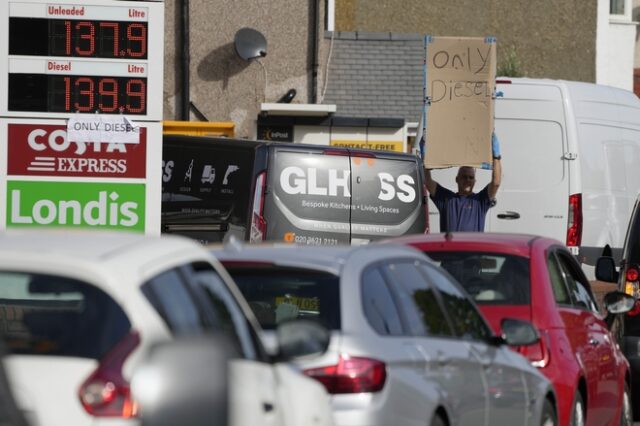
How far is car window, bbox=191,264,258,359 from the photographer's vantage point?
202 inches

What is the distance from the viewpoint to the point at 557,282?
32.3 ft

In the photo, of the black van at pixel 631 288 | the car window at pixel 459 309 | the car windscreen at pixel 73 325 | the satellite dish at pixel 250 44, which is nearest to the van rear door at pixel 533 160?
the black van at pixel 631 288

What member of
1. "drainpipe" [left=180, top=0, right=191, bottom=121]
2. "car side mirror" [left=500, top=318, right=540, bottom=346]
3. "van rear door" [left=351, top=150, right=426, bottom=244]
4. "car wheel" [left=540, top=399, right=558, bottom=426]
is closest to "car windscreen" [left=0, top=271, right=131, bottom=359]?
"car side mirror" [left=500, top=318, right=540, bottom=346]

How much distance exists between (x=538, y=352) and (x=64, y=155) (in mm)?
5837

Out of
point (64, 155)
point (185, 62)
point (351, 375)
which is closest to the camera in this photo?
point (351, 375)

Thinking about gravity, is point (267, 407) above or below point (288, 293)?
below

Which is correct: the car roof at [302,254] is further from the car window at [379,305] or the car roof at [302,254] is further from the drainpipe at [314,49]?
the drainpipe at [314,49]

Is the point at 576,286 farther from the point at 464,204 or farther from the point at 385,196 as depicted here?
the point at 385,196

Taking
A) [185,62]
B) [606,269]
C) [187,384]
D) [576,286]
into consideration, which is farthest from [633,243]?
[185,62]

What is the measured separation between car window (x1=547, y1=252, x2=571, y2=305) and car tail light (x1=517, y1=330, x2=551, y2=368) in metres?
0.57

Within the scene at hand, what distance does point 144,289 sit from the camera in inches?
176

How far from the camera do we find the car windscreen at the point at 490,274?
9445 mm

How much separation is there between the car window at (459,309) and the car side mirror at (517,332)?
0.09 m

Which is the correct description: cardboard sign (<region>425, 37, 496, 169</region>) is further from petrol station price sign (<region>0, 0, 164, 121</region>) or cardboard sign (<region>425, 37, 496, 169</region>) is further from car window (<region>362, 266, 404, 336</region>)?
car window (<region>362, 266, 404, 336</region>)
